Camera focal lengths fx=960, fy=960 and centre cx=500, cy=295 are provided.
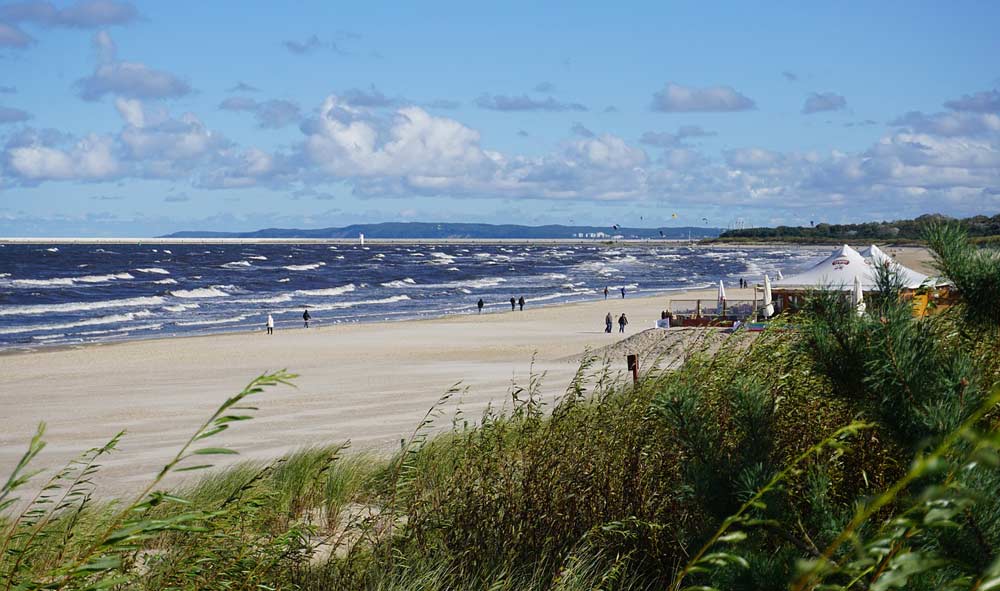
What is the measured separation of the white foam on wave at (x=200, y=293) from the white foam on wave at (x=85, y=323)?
11.0 meters

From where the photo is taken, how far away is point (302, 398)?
68.7ft

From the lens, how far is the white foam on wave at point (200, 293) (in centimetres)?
6208

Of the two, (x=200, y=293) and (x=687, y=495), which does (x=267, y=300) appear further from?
(x=687, y=495)

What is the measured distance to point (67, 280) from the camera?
72.4 meters

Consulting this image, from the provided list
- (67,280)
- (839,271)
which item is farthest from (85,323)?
(839,271)

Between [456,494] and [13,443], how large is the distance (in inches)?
560

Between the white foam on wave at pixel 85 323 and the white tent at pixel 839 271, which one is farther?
the white foam on wave at pixel 85 323

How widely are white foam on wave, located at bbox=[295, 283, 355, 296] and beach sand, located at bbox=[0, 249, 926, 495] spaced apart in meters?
23.5

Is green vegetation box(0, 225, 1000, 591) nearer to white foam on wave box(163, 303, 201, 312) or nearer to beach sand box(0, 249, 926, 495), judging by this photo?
beach sand box(0, 249, 926, 495)

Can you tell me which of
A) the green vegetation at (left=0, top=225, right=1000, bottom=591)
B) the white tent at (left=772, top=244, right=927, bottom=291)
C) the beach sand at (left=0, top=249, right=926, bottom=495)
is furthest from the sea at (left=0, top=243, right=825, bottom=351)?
the green vegetation at (left=0, top=225, right=1000, bottom=591)

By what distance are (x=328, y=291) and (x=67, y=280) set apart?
67.8ft

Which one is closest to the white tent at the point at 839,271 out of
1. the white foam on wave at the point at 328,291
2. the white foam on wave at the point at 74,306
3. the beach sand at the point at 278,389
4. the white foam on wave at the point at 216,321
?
the beach sand at the point at 278,389

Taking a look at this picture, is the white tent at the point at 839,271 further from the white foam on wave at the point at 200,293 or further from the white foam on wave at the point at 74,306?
the white foam on wave at the point at 200,293

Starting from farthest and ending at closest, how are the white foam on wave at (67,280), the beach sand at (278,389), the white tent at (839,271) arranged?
the white foam on wave at (67,280)
the white tent at (839,271)
the beach sand at (278,389)
